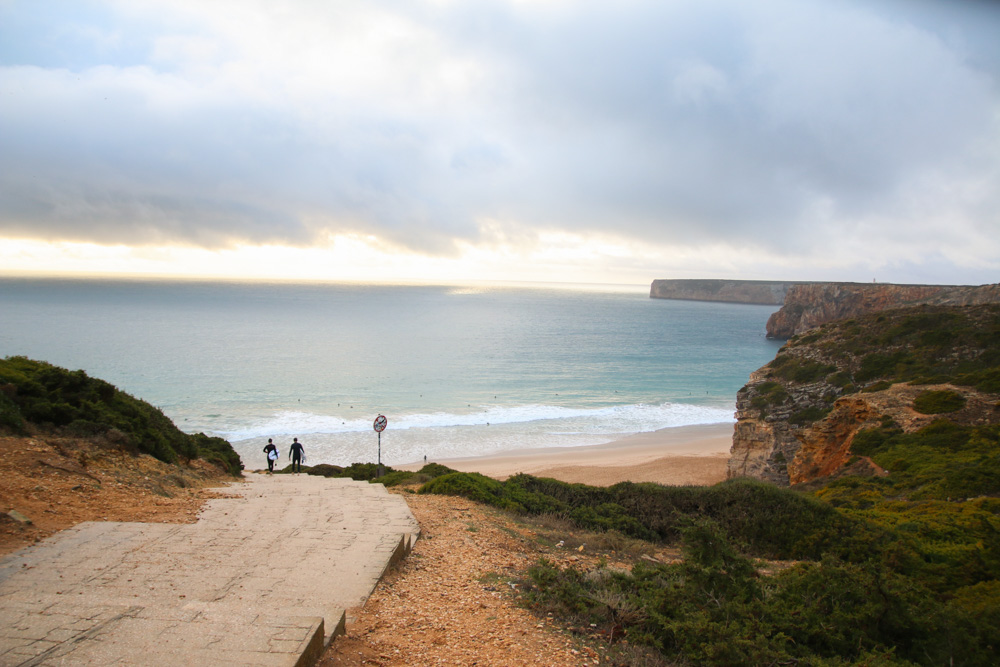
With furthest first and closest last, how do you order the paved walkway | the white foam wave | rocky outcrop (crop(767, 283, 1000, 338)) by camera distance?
rocky outcrop (crop(767, 283, 1000, 338)) → the white foam wave → the paved walkway

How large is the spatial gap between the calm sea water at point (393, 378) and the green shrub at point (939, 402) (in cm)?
1648

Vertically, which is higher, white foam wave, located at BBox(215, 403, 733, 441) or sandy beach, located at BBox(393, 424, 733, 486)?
white foam wave, located at BBox(215, 403, 733, 441)

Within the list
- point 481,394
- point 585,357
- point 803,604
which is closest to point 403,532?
point 803,604

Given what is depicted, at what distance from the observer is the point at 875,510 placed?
363 inches

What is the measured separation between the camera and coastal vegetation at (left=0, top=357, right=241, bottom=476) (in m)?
9.09

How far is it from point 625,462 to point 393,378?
75.2 ft

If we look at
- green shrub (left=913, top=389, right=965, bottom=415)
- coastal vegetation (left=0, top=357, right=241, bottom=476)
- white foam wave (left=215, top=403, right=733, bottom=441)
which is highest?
coastal vegetation (left=0, top=357, right=241, bottom=476)

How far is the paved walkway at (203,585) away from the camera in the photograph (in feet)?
10.5

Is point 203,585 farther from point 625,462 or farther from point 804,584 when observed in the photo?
point 625,462

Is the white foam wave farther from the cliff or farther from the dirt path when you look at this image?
the dirt path

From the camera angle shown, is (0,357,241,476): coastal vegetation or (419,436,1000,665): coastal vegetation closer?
(419,436,1000,665): coastal vegetation

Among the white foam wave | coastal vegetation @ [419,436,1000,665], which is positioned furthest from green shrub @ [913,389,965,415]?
the white foam wave

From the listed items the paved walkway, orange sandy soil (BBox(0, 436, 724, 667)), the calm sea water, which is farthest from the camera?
the calm sea water

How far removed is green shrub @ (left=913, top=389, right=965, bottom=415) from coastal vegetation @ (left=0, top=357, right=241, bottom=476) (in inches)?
752
